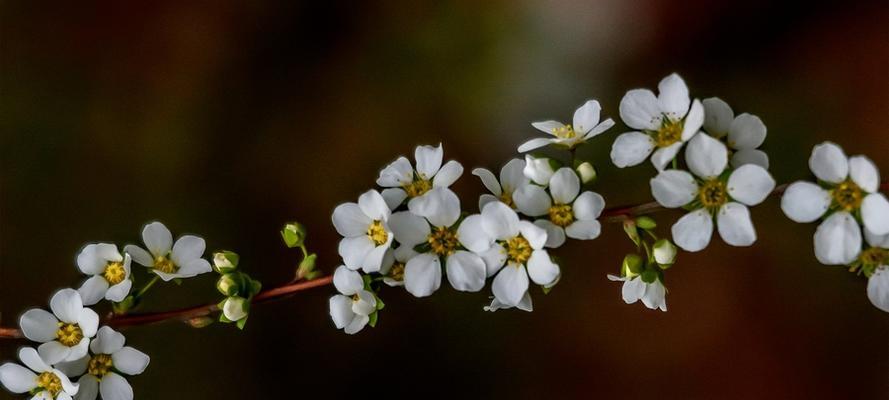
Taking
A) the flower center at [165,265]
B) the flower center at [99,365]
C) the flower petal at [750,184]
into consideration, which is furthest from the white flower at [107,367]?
the flower petal at [750,184]

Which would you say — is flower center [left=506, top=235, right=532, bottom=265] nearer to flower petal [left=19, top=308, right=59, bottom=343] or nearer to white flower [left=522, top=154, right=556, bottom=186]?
white flower [left=522, top=154, right=556, bottom=186]

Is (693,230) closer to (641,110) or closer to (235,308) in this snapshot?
(641,110)

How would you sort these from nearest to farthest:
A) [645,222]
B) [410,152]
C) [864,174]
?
1. [864,174]
2. [645,222]
3. [410,152]

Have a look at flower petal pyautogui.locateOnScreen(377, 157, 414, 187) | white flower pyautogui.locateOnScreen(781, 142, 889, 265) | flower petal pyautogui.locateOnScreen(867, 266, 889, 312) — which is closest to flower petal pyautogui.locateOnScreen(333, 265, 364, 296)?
flower petal pyautogui.locateOnScreen(377, 157, 414, 187)

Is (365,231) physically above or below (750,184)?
below

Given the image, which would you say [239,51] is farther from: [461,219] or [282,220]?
[461,219]

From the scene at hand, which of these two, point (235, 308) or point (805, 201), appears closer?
point (805, 201)

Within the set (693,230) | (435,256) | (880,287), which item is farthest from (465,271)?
(880,287)
